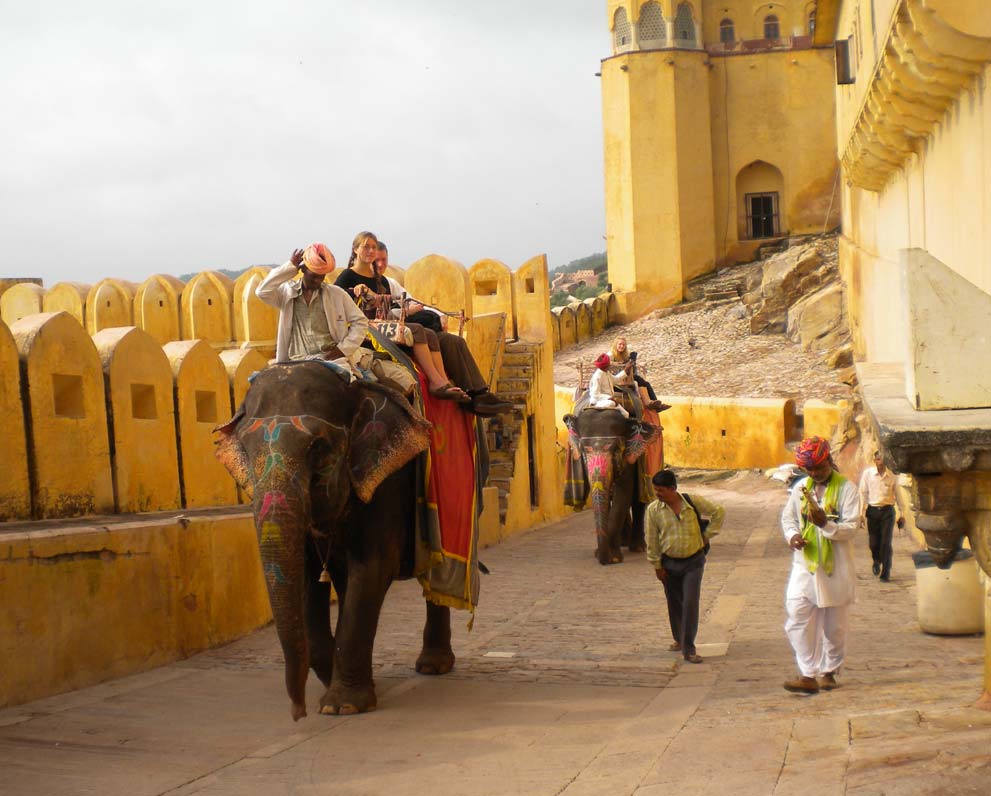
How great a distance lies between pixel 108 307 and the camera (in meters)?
17.9

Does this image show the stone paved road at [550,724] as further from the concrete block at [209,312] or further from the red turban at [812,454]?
the concrete block at [209,312]

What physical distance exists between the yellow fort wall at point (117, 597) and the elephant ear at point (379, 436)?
1.55 m

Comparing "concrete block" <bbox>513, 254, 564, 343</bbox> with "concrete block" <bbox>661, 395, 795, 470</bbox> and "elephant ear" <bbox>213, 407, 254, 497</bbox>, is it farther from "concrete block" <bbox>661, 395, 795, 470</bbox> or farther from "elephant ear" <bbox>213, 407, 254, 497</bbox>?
"elephant ear" <bbox>213, 407, 254, 497</bbox>

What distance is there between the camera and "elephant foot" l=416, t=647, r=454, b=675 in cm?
865

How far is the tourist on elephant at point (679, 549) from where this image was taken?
8.85 m

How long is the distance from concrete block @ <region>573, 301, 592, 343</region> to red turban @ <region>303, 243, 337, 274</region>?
32.2 meters

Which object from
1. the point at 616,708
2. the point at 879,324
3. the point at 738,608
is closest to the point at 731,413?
the point at 879,324

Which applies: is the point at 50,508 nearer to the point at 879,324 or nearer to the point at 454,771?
the point at 454,771

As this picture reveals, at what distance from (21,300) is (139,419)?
10538 millimetres

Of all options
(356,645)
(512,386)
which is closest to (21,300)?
(512,386)

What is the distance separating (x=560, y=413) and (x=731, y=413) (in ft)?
16.0

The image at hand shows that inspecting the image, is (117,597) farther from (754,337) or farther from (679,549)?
(754,337)

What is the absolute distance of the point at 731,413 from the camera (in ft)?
83.4

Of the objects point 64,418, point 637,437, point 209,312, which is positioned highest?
point 209,312
